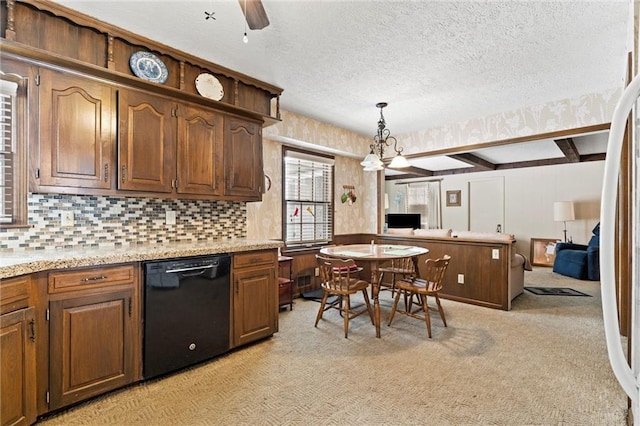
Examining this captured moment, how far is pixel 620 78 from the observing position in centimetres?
318

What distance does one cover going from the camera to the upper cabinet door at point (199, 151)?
2762mm

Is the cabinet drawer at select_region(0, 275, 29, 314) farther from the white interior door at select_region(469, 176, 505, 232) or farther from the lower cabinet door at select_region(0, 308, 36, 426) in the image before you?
the white interior door at select_region(469, 176, 505, 232)

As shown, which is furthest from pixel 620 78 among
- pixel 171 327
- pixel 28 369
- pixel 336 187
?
pixel 28 369

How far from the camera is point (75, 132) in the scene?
2.25 metres

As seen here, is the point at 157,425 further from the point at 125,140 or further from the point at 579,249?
the point at 579,249

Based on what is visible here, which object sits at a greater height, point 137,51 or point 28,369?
point 137,51

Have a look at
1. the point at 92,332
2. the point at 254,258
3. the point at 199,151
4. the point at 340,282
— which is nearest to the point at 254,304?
the point at 254,258

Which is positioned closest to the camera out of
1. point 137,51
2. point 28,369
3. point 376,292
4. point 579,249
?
point 28,369

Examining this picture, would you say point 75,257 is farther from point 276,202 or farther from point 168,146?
point 276,202

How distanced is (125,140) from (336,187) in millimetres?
3451

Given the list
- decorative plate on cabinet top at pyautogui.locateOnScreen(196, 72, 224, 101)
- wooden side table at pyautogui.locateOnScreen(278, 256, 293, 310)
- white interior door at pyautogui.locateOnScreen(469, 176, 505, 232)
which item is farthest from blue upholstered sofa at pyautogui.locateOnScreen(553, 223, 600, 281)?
decorative plate on cabinet top at pyautogui.locateOnScreen(196, 72, 224, 101)

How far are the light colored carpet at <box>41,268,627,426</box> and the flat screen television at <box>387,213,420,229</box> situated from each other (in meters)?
4.72

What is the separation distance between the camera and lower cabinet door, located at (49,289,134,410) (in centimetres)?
192

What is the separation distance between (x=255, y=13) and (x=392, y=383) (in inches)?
99.5
